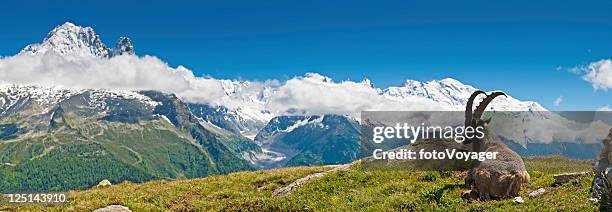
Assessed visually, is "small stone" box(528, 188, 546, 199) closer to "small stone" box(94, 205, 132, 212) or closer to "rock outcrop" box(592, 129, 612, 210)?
"rock outcrop" box(592, 129, 612, 210)

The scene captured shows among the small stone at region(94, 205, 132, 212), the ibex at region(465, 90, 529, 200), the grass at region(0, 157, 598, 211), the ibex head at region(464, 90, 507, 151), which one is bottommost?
the small stone at region(94, 205, 132, 212)

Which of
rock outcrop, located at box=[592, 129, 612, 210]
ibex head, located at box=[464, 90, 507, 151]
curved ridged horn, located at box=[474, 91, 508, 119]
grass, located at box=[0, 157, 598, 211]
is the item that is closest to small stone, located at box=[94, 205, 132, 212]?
grass, located at box=[0, 157, 598, 211]

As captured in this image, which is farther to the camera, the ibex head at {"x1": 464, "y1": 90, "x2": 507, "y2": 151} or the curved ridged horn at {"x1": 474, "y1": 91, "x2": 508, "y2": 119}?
the ibex head at {"x1": 464, "y1": 90, "x2": 507, "y2": 151}

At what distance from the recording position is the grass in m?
24.5

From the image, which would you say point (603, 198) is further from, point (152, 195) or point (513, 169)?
point (152, 195)

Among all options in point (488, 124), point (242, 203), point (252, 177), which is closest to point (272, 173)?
point (252, 177)

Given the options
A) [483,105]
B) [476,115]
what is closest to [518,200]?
[483,105]

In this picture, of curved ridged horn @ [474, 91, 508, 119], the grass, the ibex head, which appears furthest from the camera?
the ibex head

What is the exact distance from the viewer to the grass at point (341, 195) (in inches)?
966

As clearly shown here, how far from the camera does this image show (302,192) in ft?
102

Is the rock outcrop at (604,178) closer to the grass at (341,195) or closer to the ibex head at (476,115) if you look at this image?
the grass at (341,195)

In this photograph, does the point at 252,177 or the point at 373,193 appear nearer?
the point at 373,193

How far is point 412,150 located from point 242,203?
14647mm

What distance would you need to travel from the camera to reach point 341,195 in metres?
30.1
